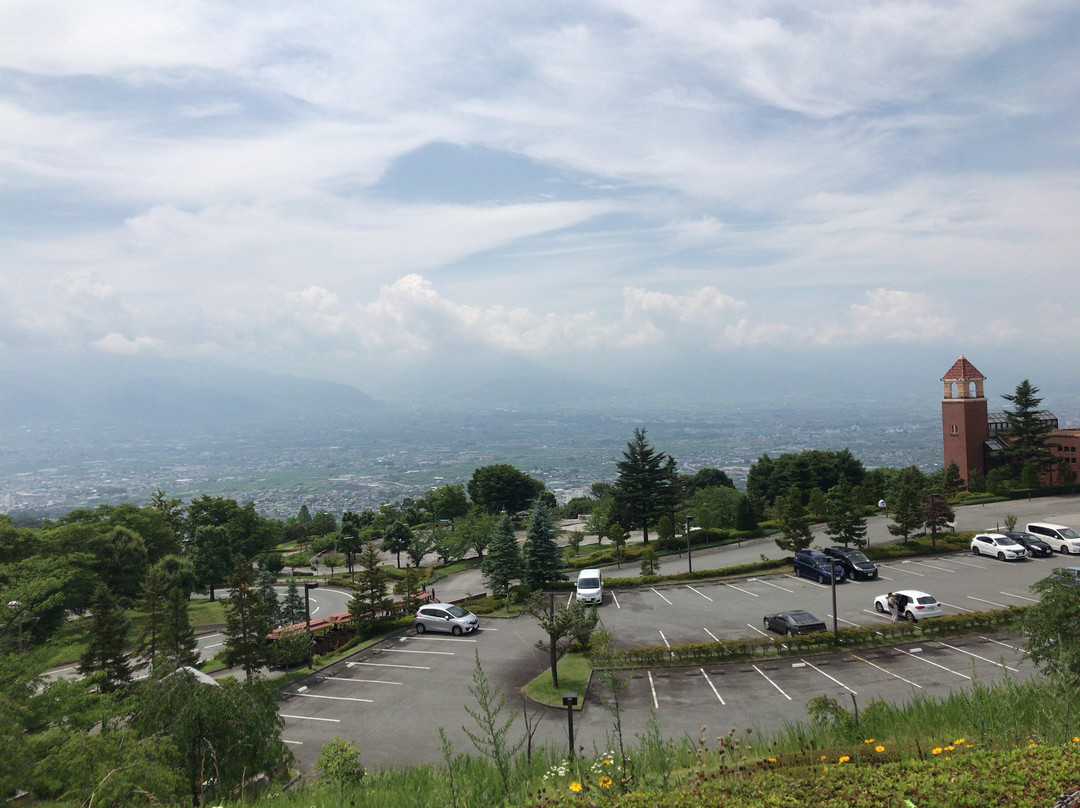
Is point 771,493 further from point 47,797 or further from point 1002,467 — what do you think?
point 47,797

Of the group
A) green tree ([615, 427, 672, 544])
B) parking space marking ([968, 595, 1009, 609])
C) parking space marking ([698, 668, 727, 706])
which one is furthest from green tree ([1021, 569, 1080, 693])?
green tree ([615, 427, 672, 544])

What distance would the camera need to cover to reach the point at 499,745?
628cm

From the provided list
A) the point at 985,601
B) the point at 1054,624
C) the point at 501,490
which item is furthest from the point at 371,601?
the point at 501,490

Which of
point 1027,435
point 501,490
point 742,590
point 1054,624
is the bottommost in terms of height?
point 742,590

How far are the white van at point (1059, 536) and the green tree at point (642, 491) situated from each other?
19.3 meters

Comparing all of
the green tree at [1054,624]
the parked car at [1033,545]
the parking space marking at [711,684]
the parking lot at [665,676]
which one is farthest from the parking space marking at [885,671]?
the parked car at [1033,545]

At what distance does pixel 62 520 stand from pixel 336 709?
3250cm

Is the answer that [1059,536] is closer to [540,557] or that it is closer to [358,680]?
[540,557]

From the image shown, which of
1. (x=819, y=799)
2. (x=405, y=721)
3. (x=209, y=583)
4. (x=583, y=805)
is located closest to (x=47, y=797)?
(x=405, y=721)

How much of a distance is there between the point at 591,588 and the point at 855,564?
12.0m

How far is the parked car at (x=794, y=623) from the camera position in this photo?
19.2 m

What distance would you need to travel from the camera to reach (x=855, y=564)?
26.5m

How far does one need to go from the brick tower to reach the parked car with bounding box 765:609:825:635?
35.0 m

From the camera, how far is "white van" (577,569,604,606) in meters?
25.0
